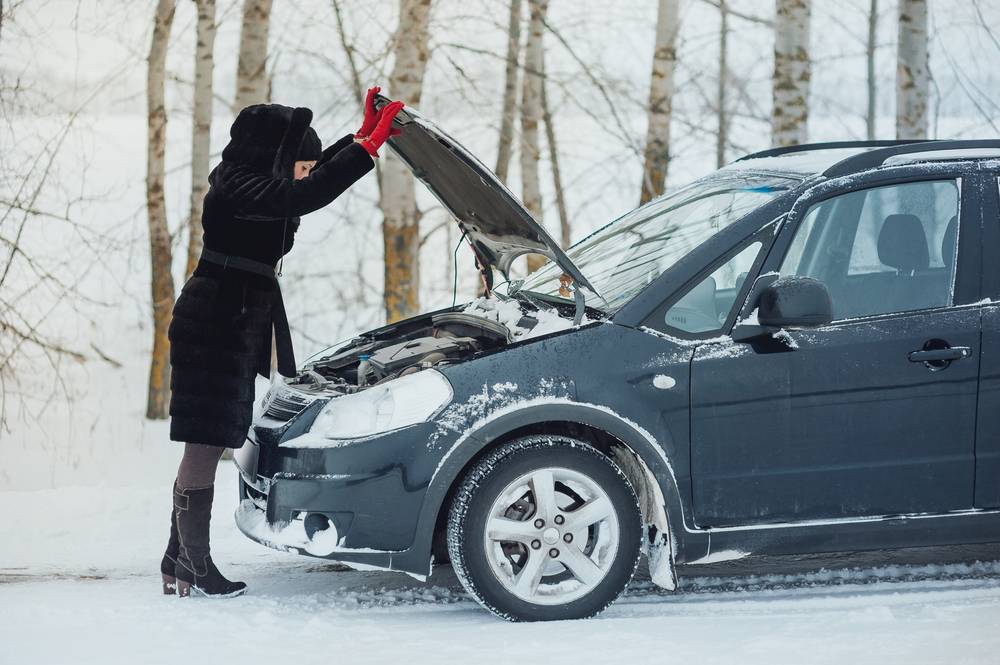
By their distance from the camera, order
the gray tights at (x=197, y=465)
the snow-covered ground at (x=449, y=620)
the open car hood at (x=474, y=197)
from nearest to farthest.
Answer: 1. the snow-covered ground at (x=449, y=620)
2. the open car hood at (x=474, y=197)
3. the gray tights at (x=197, y=465)

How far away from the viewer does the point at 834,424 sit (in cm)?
432

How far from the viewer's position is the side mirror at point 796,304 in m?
4.16

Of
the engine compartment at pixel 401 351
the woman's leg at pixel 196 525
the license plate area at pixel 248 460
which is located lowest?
the woman's leg at pixel 196 525

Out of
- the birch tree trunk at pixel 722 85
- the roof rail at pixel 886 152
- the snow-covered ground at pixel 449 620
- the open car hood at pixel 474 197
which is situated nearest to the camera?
the snow-covered ground at pixel 449 620

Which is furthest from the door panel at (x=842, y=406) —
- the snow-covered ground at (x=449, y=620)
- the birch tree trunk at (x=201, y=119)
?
the birch tree trunk at (x=201, y=119)

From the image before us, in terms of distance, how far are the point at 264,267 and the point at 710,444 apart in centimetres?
194

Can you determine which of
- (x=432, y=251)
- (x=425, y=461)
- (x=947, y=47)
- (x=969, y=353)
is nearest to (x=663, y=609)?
(x=425, y=461)

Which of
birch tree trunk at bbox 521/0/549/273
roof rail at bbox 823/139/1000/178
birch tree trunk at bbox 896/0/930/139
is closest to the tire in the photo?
roof rail at bbox 823/139/1000/178

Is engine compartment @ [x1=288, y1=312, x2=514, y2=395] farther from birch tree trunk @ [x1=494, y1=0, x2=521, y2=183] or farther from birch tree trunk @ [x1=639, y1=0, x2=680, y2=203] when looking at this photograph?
birch tree trunk @ [x1=494, y1=0, x2=521, y2=183]

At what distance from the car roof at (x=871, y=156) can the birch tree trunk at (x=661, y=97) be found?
602cm

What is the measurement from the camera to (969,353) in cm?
435

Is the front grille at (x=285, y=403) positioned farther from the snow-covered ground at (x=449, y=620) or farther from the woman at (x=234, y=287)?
the snow-covered ground at (x=449, y=620)

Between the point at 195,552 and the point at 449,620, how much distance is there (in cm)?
113

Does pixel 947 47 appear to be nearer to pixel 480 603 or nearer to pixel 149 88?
pixel 149 88
